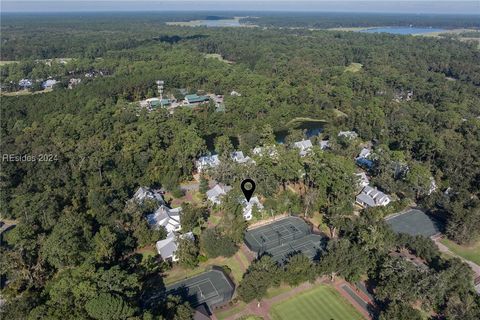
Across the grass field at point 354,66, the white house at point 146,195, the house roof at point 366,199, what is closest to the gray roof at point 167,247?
the white house at point 146,195

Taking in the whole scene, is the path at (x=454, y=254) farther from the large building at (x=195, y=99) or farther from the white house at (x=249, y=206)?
the large building at (x=195, y=99)

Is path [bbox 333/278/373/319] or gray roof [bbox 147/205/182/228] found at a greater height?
gray roof [bbox 147/205/182/228]

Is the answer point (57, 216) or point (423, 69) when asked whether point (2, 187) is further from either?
point (423, 69)

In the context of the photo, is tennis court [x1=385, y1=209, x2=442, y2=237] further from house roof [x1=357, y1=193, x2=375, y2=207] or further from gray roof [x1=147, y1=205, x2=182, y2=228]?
gray roof [x1=147, y1=205, x2=182, y2=228]

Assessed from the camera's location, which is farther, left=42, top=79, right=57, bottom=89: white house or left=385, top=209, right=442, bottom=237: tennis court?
left=42, top=79, right=57, bottom=89: white house

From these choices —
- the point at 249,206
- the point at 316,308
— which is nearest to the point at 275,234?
the point at 249,206

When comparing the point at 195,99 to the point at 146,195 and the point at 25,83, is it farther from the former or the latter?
the point at 25,83

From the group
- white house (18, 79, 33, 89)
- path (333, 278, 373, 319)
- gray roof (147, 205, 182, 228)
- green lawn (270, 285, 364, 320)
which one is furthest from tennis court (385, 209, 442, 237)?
white house (18, 79, 33, 89)
